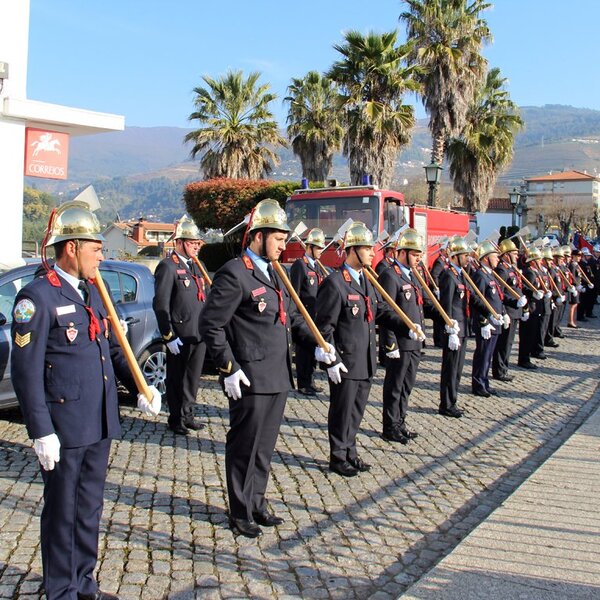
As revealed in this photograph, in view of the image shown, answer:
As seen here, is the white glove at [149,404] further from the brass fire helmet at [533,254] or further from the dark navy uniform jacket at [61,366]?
the brass fire helmet at [533,254]

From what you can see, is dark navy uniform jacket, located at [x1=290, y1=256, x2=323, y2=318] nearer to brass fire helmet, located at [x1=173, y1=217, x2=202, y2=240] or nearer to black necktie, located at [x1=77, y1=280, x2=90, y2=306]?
brass fire helmet, located at [x1=173, y1=217, x2=202, y2=240]

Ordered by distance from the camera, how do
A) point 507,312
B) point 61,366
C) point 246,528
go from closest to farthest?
point 61,366, point 246,528, point 507,312

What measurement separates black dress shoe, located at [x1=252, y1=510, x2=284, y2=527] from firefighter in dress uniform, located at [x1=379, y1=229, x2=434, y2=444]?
8.18ft

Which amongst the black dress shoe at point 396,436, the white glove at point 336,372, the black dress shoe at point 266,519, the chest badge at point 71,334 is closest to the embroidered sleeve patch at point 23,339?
the chest badge at point 71,334

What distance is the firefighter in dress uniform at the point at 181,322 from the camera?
6.75 metres

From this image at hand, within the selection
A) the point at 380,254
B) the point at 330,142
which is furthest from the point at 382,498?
the point at 330,142

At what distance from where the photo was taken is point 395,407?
23.1 ft

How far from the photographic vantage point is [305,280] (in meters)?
9.55

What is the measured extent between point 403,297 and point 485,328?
233 centimetres

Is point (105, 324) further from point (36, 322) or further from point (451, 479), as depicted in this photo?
point (451, 479)

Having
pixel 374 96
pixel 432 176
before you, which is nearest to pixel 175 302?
pixel 432 176

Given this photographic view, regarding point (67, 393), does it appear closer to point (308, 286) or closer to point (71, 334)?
point (71, 334)

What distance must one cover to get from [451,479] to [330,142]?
28905 millimetres

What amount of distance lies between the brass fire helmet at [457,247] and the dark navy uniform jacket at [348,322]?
11.2ft
